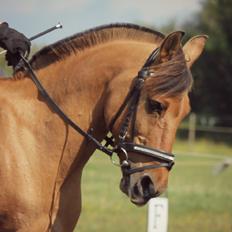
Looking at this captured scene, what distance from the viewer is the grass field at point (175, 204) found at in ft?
26.8

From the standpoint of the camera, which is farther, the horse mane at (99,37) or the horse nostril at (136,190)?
the horse mane at (99,37)

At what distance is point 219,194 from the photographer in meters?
11.7

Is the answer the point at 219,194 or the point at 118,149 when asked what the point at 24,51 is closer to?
the point at 118,149

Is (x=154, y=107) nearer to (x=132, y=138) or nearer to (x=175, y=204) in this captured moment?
(x=132, y=138)

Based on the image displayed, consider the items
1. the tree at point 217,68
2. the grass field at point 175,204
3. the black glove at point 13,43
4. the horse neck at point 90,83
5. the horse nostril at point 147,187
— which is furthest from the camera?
the tree at point 217,68

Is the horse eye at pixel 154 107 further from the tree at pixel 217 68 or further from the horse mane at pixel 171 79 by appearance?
the tree at pixel 217 68

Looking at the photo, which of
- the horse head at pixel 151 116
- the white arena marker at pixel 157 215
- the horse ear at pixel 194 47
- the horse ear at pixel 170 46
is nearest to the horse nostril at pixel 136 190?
the horse head at pixel 151 116

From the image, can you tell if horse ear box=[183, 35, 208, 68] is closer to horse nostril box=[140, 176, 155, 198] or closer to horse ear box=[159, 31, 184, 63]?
horse ear box=[159, 31, 184, 63]

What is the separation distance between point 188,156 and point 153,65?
19.3 metres

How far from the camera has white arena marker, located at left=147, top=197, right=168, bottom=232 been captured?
16.2 ft

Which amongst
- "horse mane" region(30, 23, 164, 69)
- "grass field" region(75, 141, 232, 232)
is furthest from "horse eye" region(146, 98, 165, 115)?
"grass field" region(75, 141, 232, 232)

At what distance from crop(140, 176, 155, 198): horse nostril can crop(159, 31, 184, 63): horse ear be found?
2.25 feet

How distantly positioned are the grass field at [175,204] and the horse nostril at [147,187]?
14.5 ft

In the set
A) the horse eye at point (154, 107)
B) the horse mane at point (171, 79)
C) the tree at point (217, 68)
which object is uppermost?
the tree at point (217, 68)
